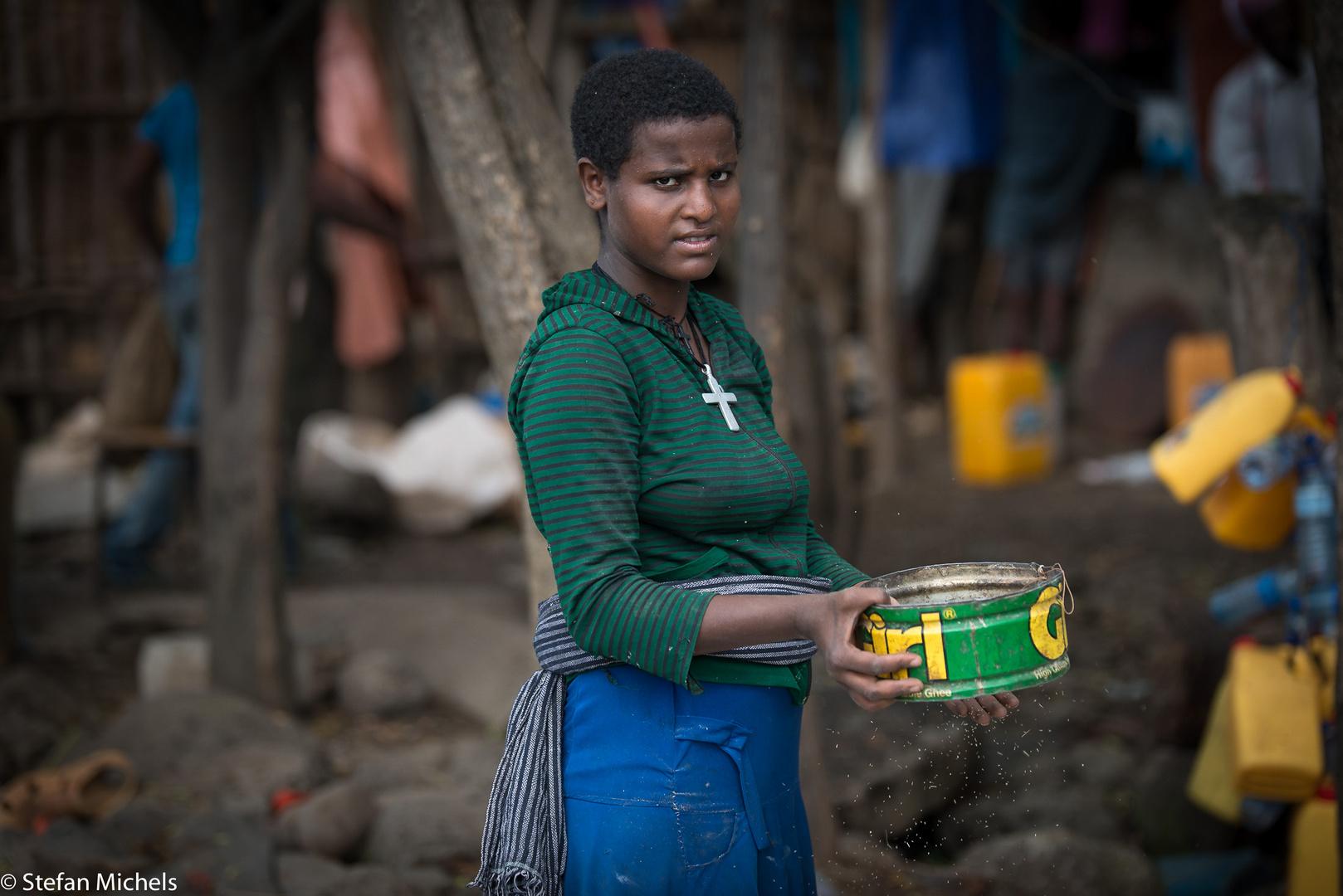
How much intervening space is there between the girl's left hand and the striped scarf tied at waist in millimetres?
220

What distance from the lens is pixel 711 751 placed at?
5.06ft

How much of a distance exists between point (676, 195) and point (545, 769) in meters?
0.76

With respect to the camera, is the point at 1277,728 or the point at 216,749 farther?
the point at 216,749

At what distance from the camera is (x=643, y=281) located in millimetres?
1587

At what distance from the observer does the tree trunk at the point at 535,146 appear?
2500 millimetres

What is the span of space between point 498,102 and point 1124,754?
3.10 metres

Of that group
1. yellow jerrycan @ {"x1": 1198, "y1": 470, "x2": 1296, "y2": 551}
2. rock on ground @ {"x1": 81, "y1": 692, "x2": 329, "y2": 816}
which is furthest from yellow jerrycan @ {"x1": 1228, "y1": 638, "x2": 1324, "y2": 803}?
rock on ground @ {"x1": 81, "y1": 692, "x2": 329, "y2": 816}

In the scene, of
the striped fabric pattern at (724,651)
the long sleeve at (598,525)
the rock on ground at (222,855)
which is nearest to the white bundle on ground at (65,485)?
the rock on ground at (222,855)

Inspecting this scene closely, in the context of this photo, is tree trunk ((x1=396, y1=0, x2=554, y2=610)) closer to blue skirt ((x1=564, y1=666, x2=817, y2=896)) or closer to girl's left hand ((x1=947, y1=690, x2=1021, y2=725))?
blue skirt ((x1=564, y1=666, x2=817, y2=896))

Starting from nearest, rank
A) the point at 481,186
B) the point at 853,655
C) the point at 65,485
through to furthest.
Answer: the point at 853,655 < the point at 481,186 < the point at 65,485

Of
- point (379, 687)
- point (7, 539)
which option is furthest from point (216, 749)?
point (7, 539)

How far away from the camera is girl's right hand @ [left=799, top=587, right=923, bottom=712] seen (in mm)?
1342

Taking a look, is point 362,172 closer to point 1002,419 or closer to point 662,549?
point 1002,419

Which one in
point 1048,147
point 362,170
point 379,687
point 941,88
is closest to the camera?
point 379,687
